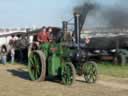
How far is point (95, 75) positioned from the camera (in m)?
14.1

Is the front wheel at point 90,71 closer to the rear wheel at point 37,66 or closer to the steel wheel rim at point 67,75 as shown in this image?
the steel wheel rim at point 67,75

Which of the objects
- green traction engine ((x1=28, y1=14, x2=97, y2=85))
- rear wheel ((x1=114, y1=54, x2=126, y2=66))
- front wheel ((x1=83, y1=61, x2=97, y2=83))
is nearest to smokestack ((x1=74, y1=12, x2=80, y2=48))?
green traction engine ((x1=28, y1=14, x2=97, y2=85))

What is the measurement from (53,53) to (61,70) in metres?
0.75

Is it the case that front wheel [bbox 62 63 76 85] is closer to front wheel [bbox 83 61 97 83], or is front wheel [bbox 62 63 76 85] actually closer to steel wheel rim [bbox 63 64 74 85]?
steel wheel rim [bbox 63 64 74 85]

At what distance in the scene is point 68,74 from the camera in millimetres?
13664

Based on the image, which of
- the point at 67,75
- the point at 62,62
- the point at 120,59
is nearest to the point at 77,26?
the point at 62,62

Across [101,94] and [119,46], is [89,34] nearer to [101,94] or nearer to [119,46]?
[119,46]

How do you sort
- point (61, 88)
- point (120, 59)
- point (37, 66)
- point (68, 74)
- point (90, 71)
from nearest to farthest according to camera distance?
point (61, 88), point (68, 74), point (90, 71), point (37, 66), point (120, 59)

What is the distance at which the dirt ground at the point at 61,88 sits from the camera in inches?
466

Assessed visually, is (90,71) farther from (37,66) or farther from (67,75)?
(37,66)

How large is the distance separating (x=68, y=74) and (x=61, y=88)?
867 millimetres

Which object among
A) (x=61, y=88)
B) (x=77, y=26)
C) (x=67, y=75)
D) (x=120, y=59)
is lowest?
(x=120, y=59)

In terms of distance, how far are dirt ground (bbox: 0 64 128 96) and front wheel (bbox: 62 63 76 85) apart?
20 cm

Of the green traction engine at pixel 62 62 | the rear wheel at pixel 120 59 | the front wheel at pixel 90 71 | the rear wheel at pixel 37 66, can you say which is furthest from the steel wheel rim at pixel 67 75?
the rear wheel at pixel 120 59
